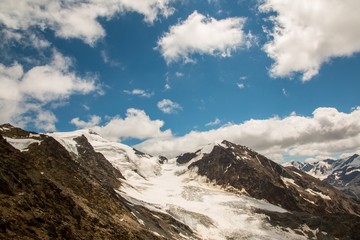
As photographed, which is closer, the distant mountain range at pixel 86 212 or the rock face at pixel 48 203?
the rock face at pixel 48 203

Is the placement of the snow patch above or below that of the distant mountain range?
above

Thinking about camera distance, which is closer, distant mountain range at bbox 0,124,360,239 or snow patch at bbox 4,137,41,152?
distant mountain range at bbox 0,124,360,239

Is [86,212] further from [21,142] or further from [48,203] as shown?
[21,142]

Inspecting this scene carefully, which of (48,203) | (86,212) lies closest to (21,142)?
(86,212)

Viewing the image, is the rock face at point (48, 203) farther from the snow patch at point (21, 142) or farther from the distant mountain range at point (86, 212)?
the snow patch at point (21, 142)

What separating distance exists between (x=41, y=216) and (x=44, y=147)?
5867cm

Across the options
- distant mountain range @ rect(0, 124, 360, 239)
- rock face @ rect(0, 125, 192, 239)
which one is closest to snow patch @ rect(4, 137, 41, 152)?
distant mountain range @ rect(0, 124, 360, 239)

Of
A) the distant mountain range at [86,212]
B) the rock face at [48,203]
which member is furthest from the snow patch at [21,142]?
the rock face at [48,203]

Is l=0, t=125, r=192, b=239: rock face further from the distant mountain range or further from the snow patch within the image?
the snow patch

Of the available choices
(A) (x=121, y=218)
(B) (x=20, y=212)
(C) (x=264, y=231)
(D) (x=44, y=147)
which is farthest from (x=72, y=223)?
(C) (x=264, y=231)

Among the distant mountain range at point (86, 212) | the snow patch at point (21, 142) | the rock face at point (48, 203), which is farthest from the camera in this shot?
the snow patch at point (21, 142)

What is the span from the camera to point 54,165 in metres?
82.7

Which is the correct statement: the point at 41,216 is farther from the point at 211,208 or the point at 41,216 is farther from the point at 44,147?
the point at 211,208

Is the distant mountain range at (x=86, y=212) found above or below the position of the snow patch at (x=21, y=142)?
below
